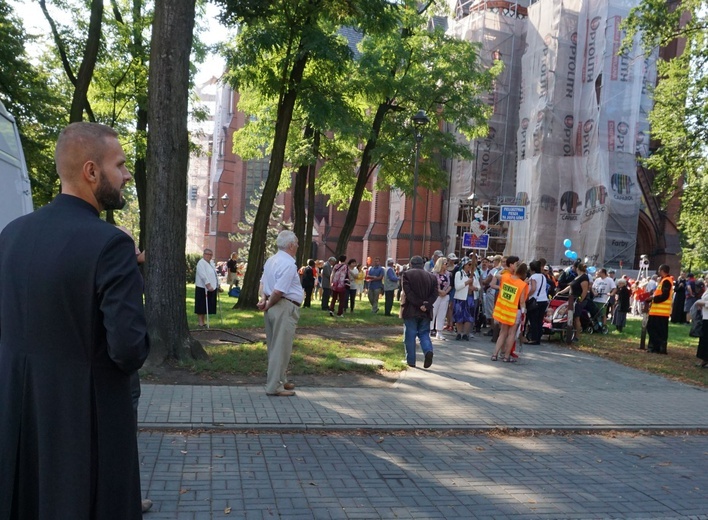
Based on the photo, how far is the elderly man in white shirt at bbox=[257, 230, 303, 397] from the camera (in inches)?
301

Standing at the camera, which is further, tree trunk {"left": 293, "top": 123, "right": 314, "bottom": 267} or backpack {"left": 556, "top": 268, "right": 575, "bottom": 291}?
tree trunk {"left": 293, "top": 123, "right": 314, "bottom": 267}

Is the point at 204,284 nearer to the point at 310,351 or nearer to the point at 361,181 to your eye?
the point at 310,351

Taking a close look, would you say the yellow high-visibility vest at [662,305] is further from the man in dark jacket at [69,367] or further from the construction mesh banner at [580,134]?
the construction mesh banner at [580,134]

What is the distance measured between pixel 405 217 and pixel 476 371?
36.0 metres

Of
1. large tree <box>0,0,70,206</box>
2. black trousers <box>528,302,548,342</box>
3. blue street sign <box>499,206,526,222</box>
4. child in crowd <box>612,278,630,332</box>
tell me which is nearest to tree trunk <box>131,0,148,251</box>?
large tree <box>0,0,70,206</box>

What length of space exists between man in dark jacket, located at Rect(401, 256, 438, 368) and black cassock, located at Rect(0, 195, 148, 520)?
27.8 ft

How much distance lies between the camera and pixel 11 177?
308 inches

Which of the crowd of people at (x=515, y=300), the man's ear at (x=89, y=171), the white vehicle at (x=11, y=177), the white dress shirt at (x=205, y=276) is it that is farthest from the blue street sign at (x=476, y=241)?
the man's ear at (x=89, y=171)

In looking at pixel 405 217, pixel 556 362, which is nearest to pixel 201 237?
pixel 405 217

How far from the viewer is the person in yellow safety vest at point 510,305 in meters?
11.5

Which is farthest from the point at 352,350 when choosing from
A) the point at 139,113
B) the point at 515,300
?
the point at 139,113

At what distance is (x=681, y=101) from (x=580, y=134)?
1514 centimetres

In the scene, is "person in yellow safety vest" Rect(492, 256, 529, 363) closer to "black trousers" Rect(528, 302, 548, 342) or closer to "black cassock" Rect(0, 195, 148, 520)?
"black trousers" Rect(528, 302, 548, 342)

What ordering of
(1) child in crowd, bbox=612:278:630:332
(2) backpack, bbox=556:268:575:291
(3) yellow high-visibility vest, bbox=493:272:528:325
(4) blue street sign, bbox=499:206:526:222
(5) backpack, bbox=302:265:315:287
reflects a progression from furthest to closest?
(5) backpack, bbox=302:265:315:287 < (1) child in crowd, bbox=612:278:630:332 < (4) blue street sign, bbox=499:206:526:222 < (2) backpack, bbox=556:268:575:291 < (3) yellow high-visibility vest, bbox=493:272:528:325
